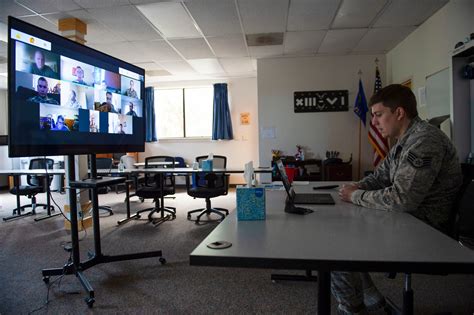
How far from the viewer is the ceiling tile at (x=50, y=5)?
3.20m

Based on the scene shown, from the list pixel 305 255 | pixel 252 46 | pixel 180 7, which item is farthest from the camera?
pixel 252 46

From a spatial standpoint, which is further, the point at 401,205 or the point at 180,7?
the point at 180,7

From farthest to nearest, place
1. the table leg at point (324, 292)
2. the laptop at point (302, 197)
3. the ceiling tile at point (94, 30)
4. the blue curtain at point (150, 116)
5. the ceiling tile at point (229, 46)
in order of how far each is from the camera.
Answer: the blue curtain at point (150, 116)
the ceiling tile at point (229, 46)
the ceiling tile at point (94, 30)
the laptop at point (302, 197)
the table leg at point (324, 292)

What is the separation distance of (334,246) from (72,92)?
1954mm

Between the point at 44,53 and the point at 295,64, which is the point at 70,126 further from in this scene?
the point at 295,64

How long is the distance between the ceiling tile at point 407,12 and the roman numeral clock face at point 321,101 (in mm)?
1533

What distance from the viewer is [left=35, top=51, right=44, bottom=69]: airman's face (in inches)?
70.3

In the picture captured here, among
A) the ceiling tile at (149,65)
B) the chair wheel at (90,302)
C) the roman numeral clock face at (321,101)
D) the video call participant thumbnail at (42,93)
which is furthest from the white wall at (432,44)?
the ceiling tile at (149,65)

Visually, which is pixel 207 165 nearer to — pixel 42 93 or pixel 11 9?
pixel 42 93

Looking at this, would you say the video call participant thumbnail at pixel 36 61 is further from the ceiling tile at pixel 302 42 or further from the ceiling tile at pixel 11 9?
the ceiling tile at pixel 302 42

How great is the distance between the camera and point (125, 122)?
100 inches

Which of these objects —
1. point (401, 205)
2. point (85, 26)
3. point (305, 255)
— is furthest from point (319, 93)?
point (305, 255)

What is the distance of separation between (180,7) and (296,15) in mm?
1446

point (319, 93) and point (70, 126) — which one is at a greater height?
point (319, 93)
